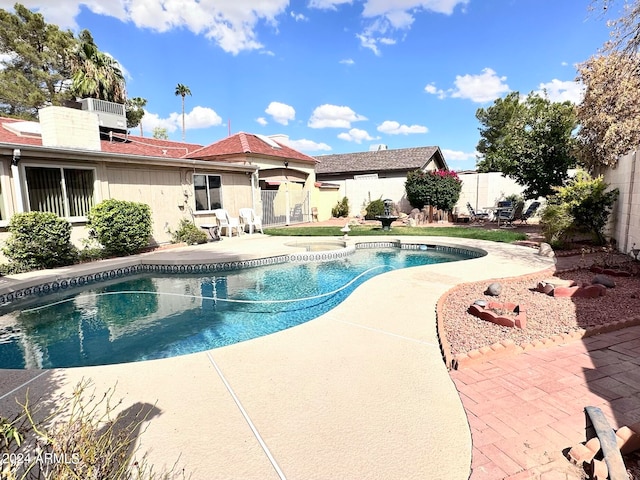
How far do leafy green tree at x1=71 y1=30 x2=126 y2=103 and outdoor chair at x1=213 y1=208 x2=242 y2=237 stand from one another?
13.8 m

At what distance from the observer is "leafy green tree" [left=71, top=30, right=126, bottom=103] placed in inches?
831

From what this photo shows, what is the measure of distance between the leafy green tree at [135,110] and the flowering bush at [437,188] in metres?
24.1

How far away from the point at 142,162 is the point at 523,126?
14916mm

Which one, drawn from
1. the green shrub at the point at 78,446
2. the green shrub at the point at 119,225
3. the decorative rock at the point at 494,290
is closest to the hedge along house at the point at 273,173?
the green shrub at the point at 119,225

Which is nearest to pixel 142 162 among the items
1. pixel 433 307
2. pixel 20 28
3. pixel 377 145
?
pixel 433 307

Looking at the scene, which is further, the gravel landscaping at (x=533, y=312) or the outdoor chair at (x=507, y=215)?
the outdoor chair at (x=507, y=215)

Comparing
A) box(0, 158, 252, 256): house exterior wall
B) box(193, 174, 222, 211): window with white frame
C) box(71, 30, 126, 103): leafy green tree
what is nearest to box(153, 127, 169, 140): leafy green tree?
box(71, 30, 126, 103): leafy green tree

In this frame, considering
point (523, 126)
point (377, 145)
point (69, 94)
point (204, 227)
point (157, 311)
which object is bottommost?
point (157, 311)

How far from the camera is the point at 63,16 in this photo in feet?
77.4

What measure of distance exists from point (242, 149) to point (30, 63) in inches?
656

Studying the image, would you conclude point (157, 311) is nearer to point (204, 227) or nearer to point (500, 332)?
point (500, 332)

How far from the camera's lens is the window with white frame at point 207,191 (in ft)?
47.6

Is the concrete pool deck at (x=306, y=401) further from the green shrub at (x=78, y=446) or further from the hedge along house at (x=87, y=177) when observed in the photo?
the hedge along house at (x=87, y=177)

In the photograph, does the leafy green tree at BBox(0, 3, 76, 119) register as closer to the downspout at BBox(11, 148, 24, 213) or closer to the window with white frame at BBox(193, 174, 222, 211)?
the window with white frame at BBox(193, 174, 222, 211)
